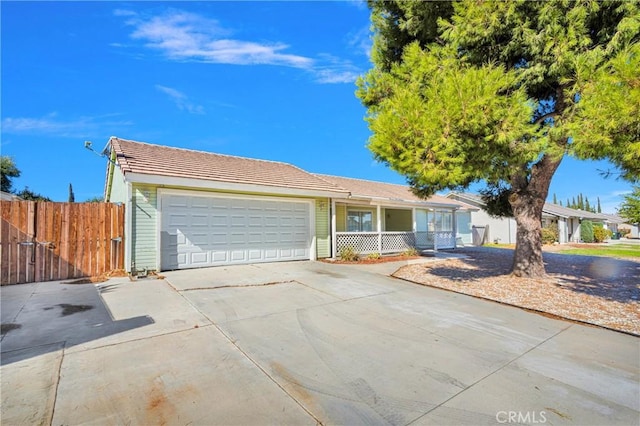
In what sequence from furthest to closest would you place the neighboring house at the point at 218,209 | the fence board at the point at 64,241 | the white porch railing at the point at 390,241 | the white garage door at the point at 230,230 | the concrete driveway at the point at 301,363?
1. the white porch railing at the point at 390,241
2. the white garage door at the point at 230,230
3. the neighboring house at the point at 218,209
4. the fence board at the point at 64,241
5. the concrete driveway at the point at 301,363

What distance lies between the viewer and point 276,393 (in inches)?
107

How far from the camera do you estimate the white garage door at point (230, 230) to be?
908 cm

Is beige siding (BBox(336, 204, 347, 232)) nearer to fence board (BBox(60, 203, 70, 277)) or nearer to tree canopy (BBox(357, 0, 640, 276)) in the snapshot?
tree canopy (BBox(357, 0, 640, 276))

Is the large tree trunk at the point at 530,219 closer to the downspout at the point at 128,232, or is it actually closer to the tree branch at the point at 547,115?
the tree branch at the point at 547,115

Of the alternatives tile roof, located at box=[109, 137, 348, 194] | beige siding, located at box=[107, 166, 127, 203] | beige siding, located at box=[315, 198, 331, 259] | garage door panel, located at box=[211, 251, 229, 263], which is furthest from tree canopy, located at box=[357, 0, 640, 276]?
beige siding, located at box=[107, 166, 127, 203]

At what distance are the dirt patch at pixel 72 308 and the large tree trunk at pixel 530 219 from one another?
10327mm

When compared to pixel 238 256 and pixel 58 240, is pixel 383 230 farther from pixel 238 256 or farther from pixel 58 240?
pixel 58 240

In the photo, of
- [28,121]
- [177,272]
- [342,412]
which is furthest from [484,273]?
[28,121]

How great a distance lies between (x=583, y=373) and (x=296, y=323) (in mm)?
3522

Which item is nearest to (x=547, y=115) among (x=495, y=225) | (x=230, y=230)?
(x=230, y=230)

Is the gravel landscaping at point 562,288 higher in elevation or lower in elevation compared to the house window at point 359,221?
lower

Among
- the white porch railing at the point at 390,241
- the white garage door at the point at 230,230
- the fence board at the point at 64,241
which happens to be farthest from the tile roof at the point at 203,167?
the white porch railing at the point at 390,241

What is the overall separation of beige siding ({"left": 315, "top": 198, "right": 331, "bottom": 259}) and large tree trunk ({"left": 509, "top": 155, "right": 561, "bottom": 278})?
260 inches

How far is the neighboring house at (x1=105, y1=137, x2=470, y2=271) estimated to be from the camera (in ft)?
28.2
